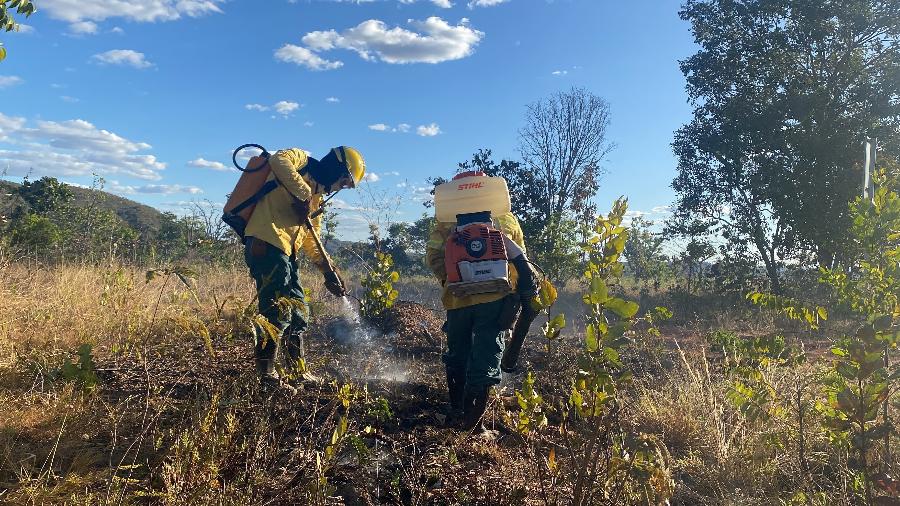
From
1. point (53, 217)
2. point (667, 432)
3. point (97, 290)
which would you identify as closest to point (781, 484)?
point (667, 432)

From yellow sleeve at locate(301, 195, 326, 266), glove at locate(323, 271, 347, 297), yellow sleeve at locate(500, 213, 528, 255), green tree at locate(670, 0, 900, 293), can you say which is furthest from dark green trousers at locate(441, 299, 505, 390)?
green tree at locate(670, 0, 900, 293)

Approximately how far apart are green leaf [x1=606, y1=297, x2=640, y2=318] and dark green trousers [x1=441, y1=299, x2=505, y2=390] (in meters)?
1.50

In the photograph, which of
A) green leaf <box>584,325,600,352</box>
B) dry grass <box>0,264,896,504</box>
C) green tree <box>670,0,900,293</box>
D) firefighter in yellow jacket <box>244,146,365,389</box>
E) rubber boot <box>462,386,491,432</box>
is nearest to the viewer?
green leaf <box>584,325,600,352</box>

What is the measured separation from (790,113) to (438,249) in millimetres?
10503

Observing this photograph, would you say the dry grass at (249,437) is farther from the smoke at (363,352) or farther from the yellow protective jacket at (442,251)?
the yellow protective jacket at (442,251)

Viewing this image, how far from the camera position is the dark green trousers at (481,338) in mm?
2857

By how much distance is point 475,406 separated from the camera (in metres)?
2.88

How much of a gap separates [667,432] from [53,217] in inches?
527

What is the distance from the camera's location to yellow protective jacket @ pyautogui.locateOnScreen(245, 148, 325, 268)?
3.32 metres

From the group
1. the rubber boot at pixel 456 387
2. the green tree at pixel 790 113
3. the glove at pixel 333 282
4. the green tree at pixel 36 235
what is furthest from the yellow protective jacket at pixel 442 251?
the green tree at pixel 790 113

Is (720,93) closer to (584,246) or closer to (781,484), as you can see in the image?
(781,484)

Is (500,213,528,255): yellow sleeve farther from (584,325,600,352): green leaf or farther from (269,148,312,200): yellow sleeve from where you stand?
(584,325,600,352): green leaf

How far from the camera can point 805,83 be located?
10344mm

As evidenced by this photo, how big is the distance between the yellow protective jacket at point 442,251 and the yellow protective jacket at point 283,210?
903mm
